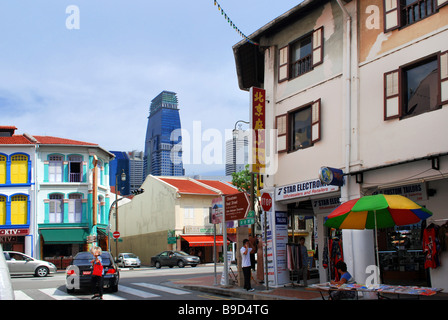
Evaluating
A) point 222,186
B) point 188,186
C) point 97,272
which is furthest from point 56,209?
point 97,272

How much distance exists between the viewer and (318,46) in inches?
620

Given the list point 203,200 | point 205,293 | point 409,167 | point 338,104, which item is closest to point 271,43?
point 338,104

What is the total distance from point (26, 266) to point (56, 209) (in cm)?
1169

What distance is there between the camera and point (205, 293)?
1641 cm

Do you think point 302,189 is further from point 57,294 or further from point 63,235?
point 63,235

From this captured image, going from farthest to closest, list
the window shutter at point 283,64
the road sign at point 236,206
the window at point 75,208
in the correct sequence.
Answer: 1. the window at point 75,208
2. the window shutter at point 283,64
3. the road sign at point 236,206

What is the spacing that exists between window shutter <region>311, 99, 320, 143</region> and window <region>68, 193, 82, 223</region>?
1144 inches

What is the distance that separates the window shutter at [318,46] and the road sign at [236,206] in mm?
4862

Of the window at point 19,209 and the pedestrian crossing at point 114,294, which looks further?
the window at point 19,209

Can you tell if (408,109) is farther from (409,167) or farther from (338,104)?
(338,104)

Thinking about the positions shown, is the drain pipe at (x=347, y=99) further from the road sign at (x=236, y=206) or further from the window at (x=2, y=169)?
the window at (x=2, y=169)

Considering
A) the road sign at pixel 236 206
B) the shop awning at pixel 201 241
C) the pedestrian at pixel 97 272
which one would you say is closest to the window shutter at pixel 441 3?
the road sign at pixel 236 206

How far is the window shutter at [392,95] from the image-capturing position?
12.8 m

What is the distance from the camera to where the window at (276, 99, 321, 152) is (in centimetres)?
1556
